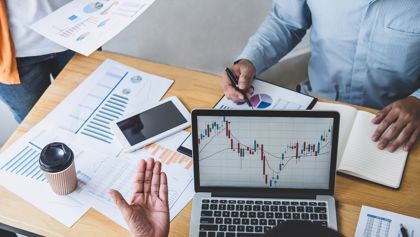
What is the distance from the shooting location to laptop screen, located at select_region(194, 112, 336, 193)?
126 centimetres

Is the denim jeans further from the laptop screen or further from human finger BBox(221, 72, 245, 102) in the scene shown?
the laptop screen

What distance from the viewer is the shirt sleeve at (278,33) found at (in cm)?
171

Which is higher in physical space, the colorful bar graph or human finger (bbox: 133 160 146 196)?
human finger (bbox: 133 160 146 196)

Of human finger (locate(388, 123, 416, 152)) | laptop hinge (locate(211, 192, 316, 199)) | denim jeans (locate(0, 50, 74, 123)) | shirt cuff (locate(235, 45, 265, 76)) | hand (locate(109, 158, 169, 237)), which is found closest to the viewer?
hand (locate(109, 158, 169, 237))

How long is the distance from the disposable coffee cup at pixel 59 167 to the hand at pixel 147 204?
0.16 meters

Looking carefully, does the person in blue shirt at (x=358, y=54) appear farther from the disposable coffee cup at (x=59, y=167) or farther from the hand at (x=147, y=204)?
the disposable coffee cup at (x=59, y=167)

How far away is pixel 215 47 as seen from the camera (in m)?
2.83

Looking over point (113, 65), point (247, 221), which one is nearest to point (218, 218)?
point (247, 221)

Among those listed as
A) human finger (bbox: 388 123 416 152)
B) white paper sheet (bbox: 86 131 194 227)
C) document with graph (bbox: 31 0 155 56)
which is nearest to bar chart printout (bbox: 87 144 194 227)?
white paper sheet (bbox: 86 131 194 227)

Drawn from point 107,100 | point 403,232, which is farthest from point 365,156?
point 107,100

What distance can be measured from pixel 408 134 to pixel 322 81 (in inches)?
18.1

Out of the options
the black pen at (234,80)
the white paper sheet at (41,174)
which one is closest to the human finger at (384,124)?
the black pen at (234,80)

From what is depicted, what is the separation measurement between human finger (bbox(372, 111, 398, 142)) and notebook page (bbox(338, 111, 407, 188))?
0.02 m

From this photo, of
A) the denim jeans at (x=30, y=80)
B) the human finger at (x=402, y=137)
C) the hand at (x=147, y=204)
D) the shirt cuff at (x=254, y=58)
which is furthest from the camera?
the denim jeans at (x=30, y=80)
